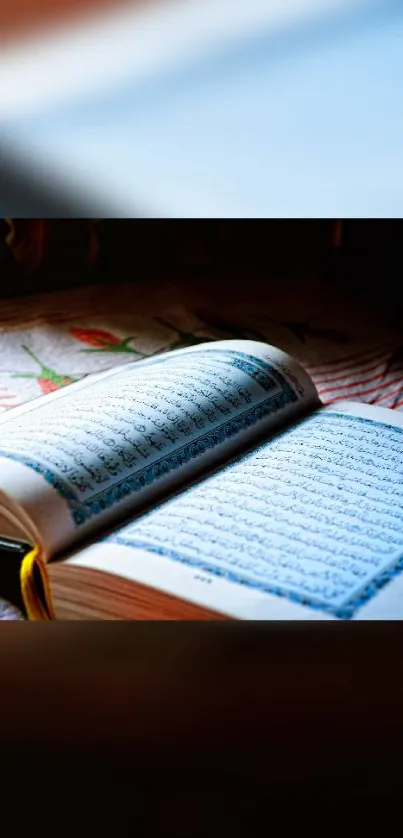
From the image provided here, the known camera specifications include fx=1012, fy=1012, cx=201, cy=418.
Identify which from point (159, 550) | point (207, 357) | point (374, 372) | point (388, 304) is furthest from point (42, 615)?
point (388, 304)

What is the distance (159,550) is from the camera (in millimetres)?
415

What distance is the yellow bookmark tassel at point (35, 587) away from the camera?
1.38 ft

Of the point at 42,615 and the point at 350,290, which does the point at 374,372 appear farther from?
the point at 42,615

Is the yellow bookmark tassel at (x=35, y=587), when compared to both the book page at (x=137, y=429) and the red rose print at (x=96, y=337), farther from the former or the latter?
the red rose print at (x=96, y=337)

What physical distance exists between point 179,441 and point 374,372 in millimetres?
385

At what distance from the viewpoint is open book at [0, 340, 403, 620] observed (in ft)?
1.31

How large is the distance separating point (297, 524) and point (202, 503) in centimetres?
4
